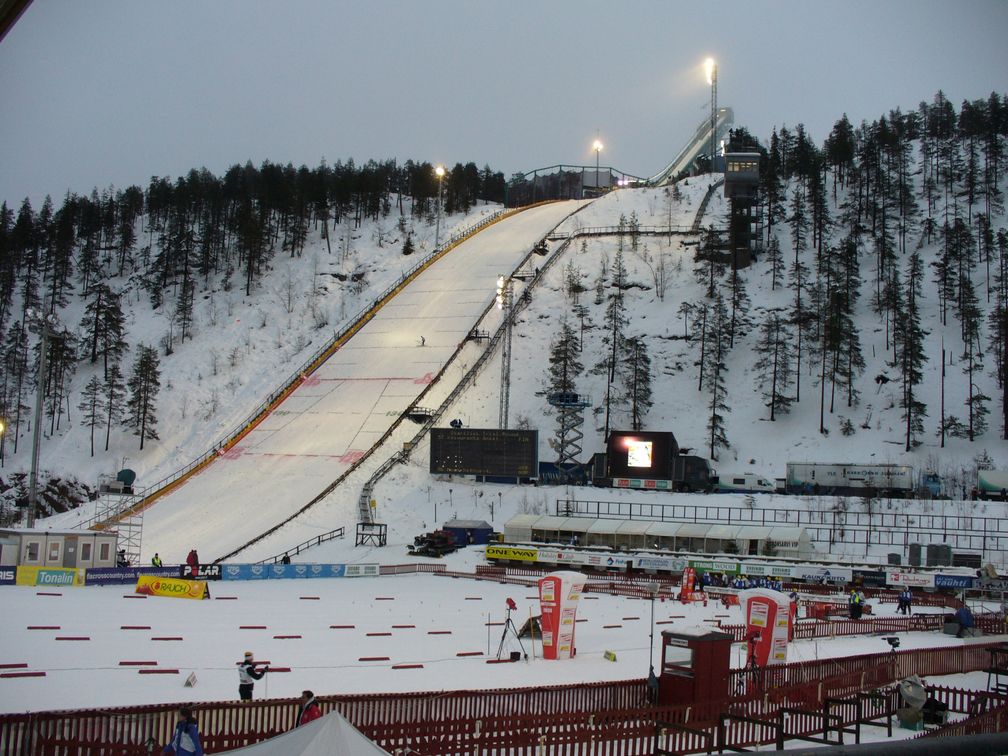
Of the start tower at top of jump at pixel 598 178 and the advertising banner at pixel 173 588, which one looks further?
the start tower at top of jump at pixel 598 178

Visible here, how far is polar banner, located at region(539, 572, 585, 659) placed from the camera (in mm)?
24469

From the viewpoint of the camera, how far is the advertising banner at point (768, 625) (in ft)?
77.3

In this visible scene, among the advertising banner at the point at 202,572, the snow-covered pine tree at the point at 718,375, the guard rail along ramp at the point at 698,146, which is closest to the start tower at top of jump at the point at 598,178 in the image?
the guard rail along ramp at the point at 698,146

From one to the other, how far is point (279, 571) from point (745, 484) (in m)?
31.3

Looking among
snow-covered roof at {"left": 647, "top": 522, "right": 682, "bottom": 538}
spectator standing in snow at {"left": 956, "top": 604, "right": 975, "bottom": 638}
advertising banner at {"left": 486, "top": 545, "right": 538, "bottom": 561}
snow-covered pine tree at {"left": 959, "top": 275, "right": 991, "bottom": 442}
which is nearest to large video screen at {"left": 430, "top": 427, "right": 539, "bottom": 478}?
snow-covered roof at {"left": 647, "top": 522, "right": 682, "bottom": 538}

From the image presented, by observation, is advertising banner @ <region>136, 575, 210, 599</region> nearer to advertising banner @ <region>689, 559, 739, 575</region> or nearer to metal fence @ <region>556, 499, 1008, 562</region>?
advertising banner @ <region>689, 559, 739, 575</region>

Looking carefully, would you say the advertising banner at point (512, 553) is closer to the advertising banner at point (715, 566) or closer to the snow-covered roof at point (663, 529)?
the snow-covered roof at point (663, 529)

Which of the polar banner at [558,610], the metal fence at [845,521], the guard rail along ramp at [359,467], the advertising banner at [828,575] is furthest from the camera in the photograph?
the guard rail along ramp at [359,467]

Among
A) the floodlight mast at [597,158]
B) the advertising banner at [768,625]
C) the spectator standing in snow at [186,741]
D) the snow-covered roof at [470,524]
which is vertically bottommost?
the snow-covered roof at [470,524]

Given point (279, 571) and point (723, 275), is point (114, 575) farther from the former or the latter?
point (723, 275)

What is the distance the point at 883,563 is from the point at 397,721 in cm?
4009

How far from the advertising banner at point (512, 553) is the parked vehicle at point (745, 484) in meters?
16.3

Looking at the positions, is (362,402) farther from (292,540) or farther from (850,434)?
(850,434)

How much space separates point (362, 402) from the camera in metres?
71.6
